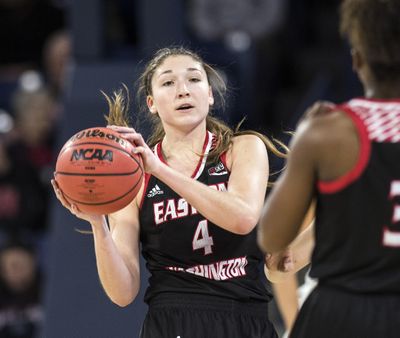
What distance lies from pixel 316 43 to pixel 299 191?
8.36 meters

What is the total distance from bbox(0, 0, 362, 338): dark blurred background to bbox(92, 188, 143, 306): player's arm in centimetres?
147

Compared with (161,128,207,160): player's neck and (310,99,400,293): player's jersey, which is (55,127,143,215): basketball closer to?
(161,128,207,160): player's neck

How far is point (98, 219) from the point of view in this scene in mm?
3996

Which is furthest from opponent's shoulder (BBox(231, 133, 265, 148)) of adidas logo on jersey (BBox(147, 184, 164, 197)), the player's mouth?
adidas logo on jersey (BBox(147, 184, 164, 197))

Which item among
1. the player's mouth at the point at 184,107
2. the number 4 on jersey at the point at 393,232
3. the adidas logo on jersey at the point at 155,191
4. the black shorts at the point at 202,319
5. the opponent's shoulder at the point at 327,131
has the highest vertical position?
the player's mouth at the point at 184,107

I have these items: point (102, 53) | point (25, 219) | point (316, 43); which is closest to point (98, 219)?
point (102, 53)

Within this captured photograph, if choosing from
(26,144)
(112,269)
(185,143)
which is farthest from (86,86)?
(112,269)

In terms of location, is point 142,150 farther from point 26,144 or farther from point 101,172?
point 26,144

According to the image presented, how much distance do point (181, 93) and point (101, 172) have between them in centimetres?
55

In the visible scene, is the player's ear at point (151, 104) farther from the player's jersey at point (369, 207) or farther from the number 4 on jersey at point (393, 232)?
the number 4 on jersey at point (393, 232)

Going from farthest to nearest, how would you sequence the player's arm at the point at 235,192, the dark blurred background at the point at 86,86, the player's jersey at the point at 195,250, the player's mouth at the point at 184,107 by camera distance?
1. the dark blurred background at the point at 86,86
2. the player's mouth at the point at 184,107
3. the player's jersey at the point at 195,250
4. the player's arm at the point at 235,192

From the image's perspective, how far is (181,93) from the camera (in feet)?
13.8

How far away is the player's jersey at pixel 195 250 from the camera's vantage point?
13.6 ft

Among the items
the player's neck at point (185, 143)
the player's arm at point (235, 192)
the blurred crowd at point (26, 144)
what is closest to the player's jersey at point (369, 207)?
the player's arm at point (235, 192)
